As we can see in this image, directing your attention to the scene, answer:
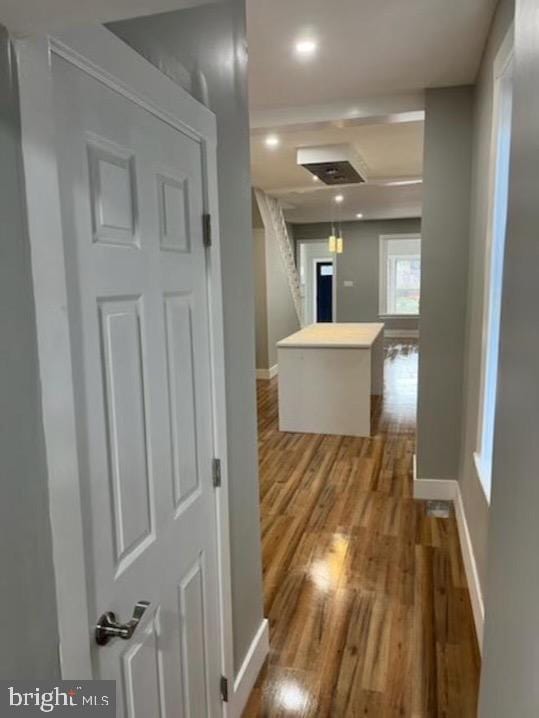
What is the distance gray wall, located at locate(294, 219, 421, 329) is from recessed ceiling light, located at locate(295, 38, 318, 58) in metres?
9.16

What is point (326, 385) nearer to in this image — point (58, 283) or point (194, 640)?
point (194, 640)

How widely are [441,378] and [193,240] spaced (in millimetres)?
2570

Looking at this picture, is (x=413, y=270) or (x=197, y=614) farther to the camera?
(x=413, y=270)

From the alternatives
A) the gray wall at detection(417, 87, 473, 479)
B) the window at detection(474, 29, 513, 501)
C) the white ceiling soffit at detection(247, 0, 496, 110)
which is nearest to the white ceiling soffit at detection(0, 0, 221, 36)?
the white ceiling soffit at detection(247, 0, 496, 110)

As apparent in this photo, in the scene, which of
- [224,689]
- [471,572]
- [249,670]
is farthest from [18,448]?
[471,572]

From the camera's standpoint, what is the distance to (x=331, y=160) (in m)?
4.85

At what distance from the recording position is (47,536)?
35.2 inches

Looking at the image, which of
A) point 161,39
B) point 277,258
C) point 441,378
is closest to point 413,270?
point 277,258

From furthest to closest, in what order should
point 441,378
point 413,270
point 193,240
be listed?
1. point 413,270
2. point 441,378
3. point 193,240

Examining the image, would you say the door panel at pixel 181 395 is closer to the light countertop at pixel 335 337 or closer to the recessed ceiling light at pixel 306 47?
the recessed ceiling light at pixel 306 47

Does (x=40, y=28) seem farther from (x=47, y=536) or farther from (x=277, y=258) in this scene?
(x=277, y=258)

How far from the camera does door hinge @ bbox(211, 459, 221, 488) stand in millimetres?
1642

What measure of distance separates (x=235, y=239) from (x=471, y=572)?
6.65 feet

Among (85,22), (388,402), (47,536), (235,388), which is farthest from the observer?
(388,402)
